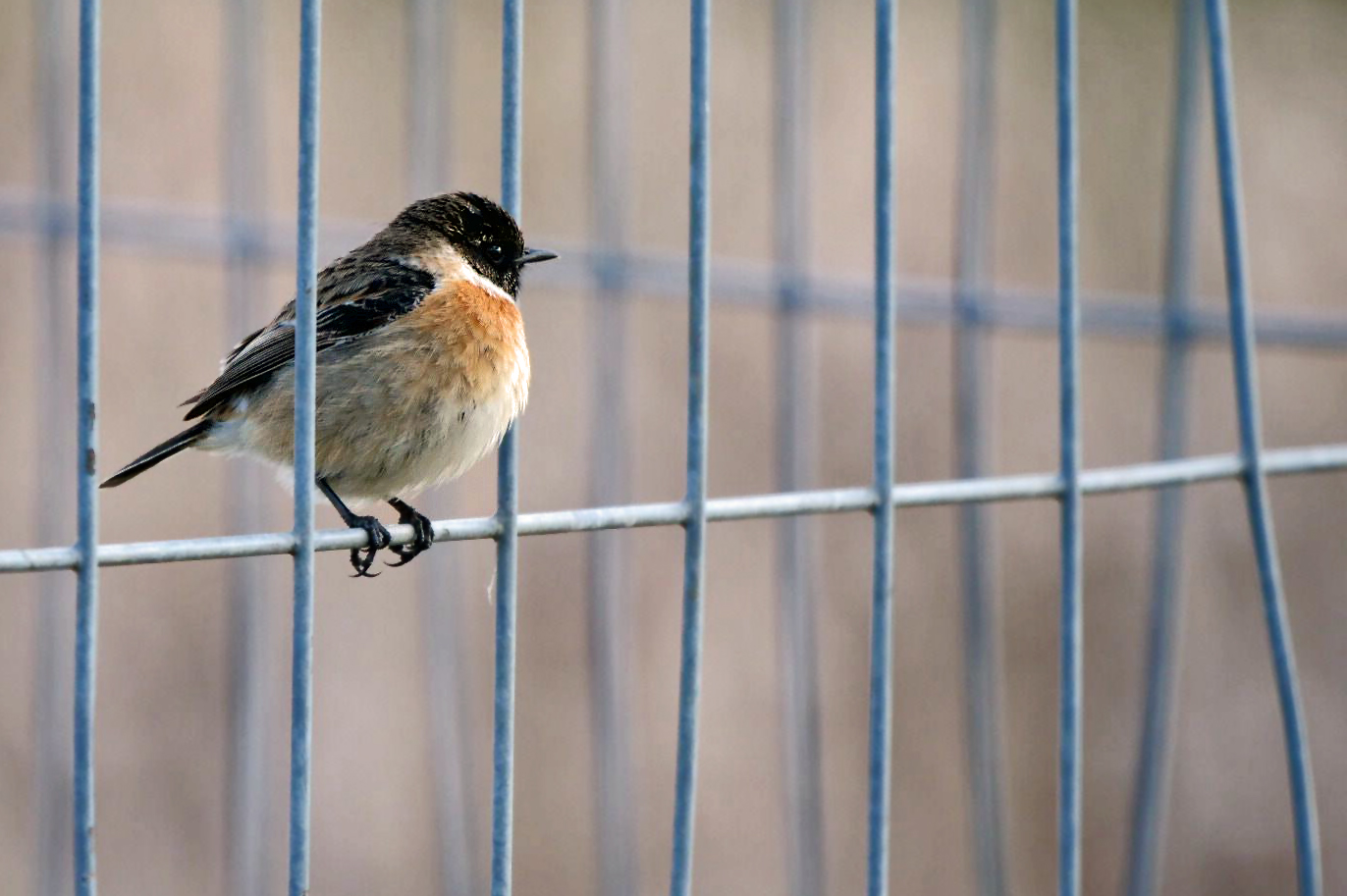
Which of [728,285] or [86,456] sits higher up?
[728,285]

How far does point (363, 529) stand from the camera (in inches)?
80.4

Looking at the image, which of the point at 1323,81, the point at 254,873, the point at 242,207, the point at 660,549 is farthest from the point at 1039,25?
the point at 254,873

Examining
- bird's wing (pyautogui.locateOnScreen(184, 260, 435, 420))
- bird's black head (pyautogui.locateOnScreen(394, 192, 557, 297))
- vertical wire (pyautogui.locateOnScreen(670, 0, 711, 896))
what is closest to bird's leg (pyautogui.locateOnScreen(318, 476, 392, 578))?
bird's wing (pyautogui.locateOnScreen(184, 260, 435, 420))

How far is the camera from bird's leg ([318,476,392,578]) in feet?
7.27

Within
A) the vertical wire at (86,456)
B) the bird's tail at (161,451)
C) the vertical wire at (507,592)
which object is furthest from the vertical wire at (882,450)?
the bird's tail at (161,451)

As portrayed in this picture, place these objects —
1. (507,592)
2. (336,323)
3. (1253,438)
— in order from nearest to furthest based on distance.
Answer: (507,592)
(1253,438)
(336,323)

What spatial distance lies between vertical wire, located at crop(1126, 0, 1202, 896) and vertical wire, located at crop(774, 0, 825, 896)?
2.42ft

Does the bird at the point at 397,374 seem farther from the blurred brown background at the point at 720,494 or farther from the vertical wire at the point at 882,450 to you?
the blurred brown background at the point at 720,494

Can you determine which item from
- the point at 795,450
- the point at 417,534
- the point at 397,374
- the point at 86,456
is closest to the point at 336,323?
the point at 397,374

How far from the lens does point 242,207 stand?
4.34m

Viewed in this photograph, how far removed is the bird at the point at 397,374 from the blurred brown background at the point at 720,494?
214 cm

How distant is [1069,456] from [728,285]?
7.18 ft

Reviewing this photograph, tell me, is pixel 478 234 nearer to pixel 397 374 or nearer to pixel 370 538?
pixel 397 374

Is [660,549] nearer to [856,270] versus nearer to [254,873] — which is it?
[856,270]
